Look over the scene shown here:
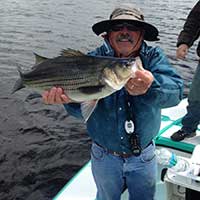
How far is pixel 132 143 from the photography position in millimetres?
3219

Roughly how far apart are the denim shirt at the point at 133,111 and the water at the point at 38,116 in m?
3.00

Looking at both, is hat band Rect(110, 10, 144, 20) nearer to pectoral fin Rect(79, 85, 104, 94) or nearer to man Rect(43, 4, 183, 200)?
man Rect(43, 4, 183, 200)

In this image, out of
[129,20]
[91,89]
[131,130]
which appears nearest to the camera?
[91,89]

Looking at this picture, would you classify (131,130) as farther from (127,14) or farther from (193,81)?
(193,81)

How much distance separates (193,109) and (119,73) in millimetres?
2694

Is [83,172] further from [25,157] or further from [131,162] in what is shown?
[25,157]

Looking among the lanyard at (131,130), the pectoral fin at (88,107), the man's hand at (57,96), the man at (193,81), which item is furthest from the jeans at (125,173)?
the man at (193,81)

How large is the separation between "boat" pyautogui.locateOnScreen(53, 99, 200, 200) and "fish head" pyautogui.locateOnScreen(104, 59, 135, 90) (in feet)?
3.68

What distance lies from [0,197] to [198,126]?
9.75 feet

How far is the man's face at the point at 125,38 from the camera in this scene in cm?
312

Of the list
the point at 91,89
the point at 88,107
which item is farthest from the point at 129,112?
the point at 91,89

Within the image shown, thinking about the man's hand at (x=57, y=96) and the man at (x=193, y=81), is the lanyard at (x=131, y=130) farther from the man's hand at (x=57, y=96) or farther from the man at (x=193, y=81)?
the man at (x=193, y=81)

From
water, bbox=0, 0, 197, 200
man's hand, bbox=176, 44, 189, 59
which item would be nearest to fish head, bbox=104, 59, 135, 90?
man's hand, bbox=176, 44, 189, 59

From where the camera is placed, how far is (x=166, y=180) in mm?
3465
